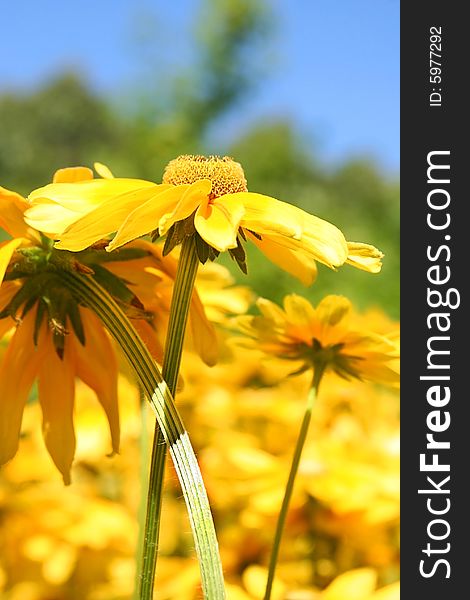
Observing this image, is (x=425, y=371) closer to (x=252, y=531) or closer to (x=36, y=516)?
(x=252, y=531)

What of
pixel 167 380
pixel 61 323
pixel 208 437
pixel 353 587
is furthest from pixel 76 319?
pixel 208 437

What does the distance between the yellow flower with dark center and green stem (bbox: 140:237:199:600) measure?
6cm

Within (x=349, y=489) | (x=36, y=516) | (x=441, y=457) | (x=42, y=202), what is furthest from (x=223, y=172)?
(x=36, y=516)

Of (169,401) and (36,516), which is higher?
(36,516)

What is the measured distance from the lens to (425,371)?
1.60ft

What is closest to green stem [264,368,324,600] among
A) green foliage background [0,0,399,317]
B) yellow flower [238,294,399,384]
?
yellow flower [238,294,399,384]

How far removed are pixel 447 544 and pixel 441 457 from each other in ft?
0.14

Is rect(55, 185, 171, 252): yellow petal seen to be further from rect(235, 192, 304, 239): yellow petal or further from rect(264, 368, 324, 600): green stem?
rect(264, 368, 324, 600): green stem

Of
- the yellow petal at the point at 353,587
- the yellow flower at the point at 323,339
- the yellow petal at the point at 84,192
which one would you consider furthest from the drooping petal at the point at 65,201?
the yellow petal at the point at 353,587

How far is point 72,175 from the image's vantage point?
0.45 metres

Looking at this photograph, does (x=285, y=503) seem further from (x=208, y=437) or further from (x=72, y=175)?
(x=208, y=437)

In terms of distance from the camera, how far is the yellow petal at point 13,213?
1.30ft

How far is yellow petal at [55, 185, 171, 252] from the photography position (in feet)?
1.13

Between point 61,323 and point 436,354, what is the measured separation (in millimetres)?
195
